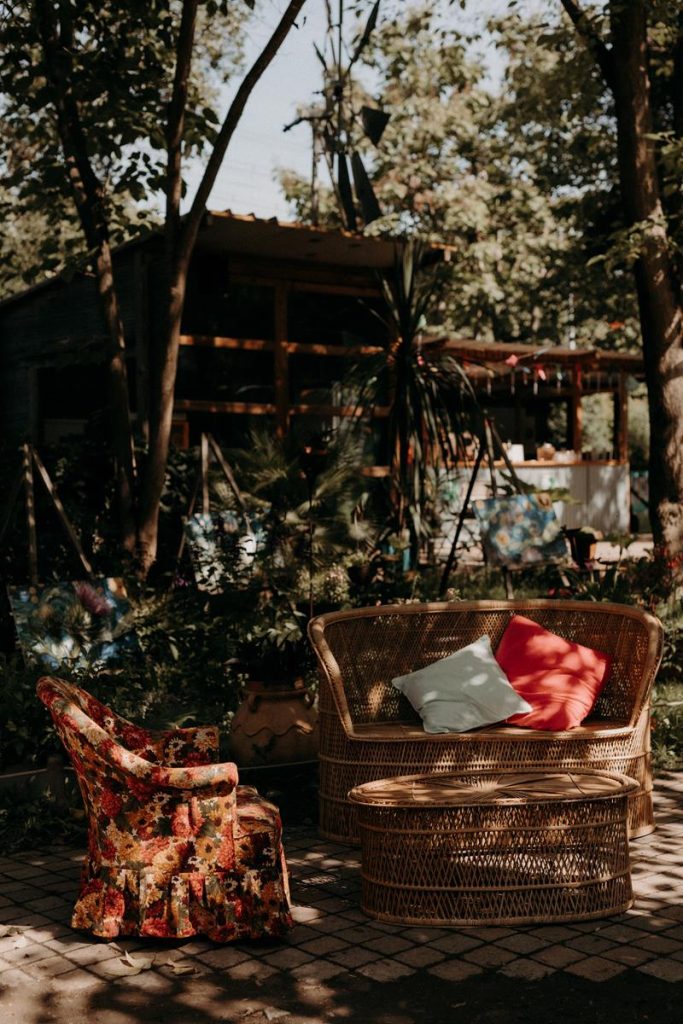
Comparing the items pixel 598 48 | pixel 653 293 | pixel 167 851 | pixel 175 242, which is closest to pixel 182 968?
pixel 167 851

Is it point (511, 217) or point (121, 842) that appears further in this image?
point (511, 217)

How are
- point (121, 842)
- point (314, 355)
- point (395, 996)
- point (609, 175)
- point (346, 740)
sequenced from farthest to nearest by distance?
point (609, 175), point (314, 355), point (346, 740), point (121, 842), point (395, 996)

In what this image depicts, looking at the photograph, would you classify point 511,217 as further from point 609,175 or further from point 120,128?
point 120,128

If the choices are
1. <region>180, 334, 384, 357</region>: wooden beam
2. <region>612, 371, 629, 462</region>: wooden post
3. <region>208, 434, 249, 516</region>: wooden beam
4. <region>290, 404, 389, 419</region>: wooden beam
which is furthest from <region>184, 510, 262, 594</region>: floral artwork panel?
<region>612, 371, 629, 462</region>: wooden post

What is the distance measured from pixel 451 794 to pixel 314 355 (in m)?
8.63

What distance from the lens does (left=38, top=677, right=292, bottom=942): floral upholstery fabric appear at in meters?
4.29

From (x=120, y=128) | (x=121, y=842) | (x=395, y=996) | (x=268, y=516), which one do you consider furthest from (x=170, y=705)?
(x=120, y=128)

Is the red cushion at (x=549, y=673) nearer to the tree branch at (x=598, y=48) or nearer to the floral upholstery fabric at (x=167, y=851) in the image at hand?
the floral upholstery fabric at (x=167, y=851)

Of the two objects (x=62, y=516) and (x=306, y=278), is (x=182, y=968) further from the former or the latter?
(x=306, y=278)

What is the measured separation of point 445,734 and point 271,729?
4.06 ft

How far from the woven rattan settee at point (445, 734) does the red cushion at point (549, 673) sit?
0.08 metres

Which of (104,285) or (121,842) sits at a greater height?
(104,285)

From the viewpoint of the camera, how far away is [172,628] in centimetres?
793

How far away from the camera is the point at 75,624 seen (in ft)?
24.3
